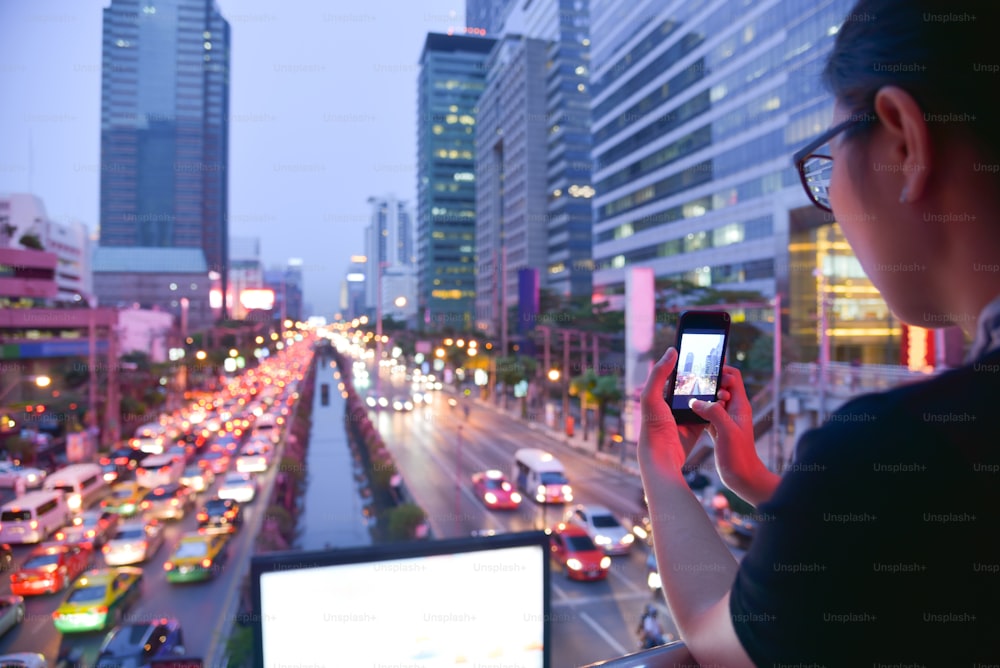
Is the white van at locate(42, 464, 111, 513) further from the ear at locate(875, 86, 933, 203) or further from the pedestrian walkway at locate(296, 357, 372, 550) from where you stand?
the ear at locate(875, 86, 933, 203)

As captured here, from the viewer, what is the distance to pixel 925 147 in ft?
2.34

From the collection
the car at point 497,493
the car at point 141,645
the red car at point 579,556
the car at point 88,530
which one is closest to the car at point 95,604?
the car at point 141,645

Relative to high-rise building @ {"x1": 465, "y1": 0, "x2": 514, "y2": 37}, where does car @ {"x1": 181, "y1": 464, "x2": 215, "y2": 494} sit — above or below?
below

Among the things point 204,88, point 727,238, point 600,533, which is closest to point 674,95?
point 727,238

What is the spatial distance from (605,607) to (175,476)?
11425mm

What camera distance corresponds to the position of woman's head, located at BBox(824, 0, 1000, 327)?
2.36 feet

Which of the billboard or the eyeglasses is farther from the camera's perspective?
the billboard

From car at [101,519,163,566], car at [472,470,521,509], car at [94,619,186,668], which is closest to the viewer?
car at [94,619,186,668]

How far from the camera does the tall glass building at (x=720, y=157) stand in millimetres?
19344

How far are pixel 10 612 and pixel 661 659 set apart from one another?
9705 mm

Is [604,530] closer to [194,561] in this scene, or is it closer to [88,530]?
[194,561]

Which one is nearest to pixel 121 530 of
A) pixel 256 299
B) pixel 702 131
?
pixel 702 131

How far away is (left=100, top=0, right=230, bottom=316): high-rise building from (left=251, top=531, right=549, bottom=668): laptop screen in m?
77.4

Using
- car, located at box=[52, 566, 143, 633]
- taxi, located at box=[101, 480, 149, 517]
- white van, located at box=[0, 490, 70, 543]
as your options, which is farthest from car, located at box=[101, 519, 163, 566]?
taxi, located at box=[101, 480, 149, 517]
